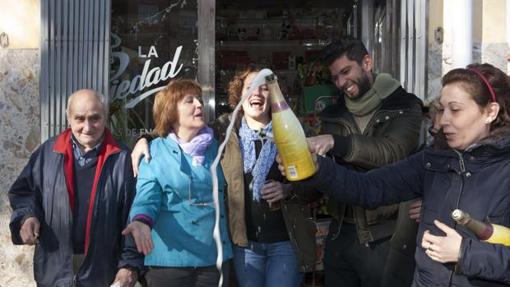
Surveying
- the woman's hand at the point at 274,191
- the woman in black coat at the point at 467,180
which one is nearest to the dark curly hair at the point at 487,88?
the woman in black coat at the point at 467,180

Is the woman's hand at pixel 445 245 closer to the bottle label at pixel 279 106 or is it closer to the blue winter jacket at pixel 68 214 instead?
the bottle label at pixel 279 106

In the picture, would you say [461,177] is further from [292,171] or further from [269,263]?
[269,263]

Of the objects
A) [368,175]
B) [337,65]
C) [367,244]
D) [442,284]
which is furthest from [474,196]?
[337,65]

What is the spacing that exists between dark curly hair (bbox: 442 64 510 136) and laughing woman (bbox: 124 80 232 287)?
1376 mm

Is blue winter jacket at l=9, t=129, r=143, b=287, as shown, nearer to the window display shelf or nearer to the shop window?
the shop window

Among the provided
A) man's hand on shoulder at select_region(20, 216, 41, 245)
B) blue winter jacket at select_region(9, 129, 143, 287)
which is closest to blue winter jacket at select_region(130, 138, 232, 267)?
blue winter jacket at select_region(9, 129, 143, 287)

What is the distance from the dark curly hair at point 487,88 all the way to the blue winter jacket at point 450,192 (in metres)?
0.09

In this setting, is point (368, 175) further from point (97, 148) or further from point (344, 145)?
point (97, 148)

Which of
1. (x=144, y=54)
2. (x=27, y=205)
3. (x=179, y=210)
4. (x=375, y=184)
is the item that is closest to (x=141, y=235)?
(x=179, y=210)

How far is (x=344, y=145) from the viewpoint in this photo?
2.76 meters

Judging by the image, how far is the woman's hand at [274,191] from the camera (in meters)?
3.17

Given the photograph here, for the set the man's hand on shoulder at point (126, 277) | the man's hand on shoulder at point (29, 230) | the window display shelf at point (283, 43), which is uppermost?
the window display shelf at point (283, 43)

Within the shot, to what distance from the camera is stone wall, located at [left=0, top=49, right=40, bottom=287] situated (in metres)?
4.38

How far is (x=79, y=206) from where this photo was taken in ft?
9.93
